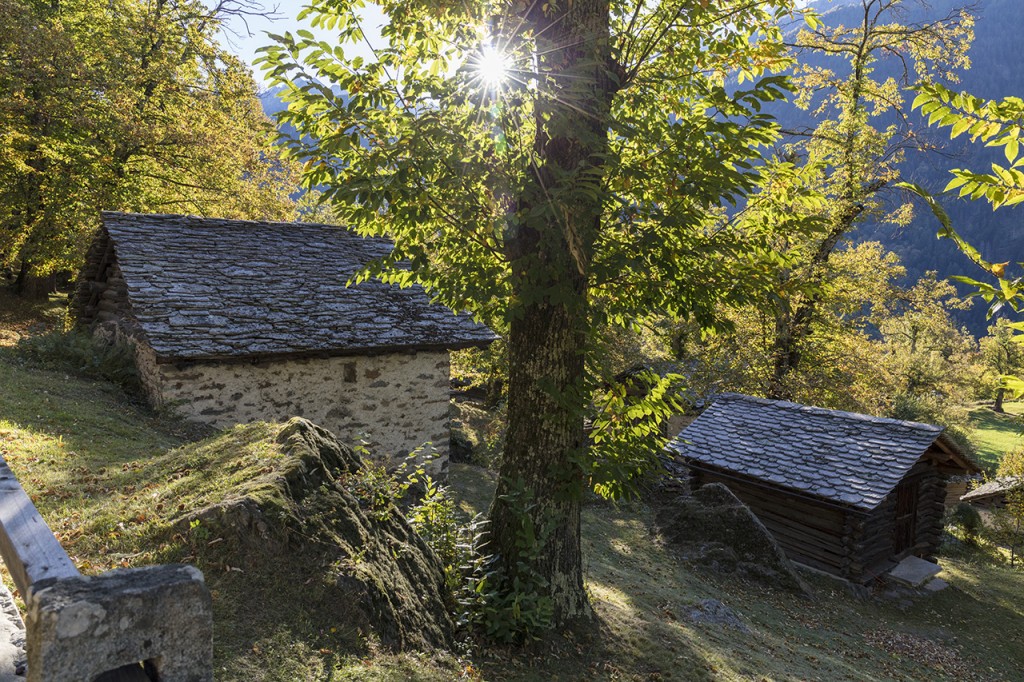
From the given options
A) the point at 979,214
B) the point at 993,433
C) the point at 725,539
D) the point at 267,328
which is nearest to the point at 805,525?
the point at 725,539

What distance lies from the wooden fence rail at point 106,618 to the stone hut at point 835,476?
38.3 feet

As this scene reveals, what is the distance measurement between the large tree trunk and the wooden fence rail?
315 cm

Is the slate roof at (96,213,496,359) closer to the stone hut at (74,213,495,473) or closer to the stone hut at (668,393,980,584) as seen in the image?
the stone hut at (74,213,495,473)

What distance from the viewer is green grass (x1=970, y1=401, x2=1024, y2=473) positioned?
127 feet

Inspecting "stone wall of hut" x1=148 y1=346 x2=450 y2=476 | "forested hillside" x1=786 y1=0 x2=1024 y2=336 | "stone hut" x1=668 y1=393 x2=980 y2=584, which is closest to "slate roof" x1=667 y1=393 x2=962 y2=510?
"stone hut" x1=668 y1=393 x2=980 y2=584

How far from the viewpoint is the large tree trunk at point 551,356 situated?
510cm

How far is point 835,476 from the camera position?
1409 centimetres

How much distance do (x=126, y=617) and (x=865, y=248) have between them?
25731 millimetres

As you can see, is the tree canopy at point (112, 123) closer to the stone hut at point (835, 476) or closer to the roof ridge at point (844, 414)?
the stone hut at point (835, 476)

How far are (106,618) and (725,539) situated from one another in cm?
1344

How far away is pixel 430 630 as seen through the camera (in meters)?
4.70

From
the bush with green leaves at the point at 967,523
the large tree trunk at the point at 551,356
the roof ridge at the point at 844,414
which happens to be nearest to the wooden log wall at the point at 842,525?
the roof ridge at the point at 844,414

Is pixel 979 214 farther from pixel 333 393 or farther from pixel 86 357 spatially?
pixel 86 357

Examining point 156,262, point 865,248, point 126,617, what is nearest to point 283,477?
point 126,617
